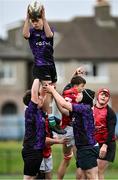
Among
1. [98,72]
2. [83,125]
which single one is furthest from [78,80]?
[98,72]

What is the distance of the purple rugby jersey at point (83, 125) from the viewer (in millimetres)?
14047

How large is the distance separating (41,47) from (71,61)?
55935 millimetres

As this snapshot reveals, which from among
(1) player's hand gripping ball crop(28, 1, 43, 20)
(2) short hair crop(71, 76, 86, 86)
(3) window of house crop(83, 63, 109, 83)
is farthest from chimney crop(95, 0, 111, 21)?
(1) player's hand gripping ball crop(28, 1, 43, 20)

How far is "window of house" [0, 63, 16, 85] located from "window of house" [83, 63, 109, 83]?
19.6 ft

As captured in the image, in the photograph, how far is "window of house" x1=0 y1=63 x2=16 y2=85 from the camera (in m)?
70.9

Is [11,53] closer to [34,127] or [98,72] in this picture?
[98,72]

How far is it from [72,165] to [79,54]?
39.4m

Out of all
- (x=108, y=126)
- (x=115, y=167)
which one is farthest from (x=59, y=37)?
(x=108, y=126)

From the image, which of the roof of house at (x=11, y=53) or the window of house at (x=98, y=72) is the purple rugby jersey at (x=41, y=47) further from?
the window of house at (x=98, y=72)

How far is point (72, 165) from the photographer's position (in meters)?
30.5

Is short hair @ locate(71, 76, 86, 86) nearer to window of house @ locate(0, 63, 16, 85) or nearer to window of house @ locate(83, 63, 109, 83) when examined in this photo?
window of house @ locate(83, 63, 109, 83)

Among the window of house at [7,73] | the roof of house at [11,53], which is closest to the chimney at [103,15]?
the roof of house at [11,53]

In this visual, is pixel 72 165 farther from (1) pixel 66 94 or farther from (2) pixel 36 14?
(2) pixel 36 14

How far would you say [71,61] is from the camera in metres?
69.8
